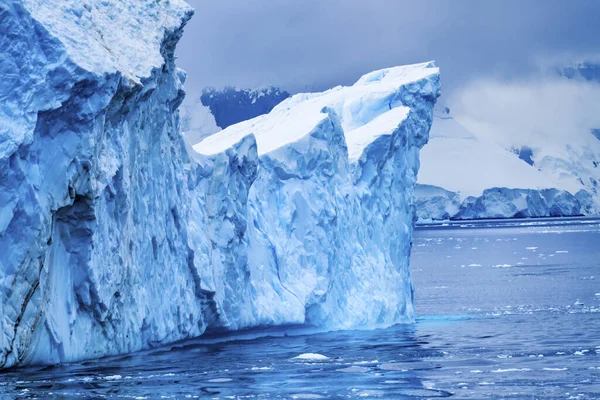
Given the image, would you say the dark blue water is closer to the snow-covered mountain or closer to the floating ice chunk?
the floating ice chunk

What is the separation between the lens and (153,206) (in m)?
17.4

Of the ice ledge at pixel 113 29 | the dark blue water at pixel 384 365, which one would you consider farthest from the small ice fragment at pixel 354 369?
the ice ledge at pixel 113 29

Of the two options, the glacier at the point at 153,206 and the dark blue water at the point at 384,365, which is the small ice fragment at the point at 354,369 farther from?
the glacier at the point at 153,206

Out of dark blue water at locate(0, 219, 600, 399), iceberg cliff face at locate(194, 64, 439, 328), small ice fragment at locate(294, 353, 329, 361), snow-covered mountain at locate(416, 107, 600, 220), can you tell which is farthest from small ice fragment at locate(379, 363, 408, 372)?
snow-covered mountain at locate(416, 107, 600, 220)

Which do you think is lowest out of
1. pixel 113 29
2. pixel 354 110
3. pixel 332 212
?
pixel 332 212

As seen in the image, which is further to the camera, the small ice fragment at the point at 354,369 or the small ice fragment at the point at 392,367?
the small ice fragment at the point at 392,367

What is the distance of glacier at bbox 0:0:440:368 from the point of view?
13461 mm

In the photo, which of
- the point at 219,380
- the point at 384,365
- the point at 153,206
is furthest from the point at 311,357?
the point at 153,206

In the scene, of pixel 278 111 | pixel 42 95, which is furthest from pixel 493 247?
pixel 42 95

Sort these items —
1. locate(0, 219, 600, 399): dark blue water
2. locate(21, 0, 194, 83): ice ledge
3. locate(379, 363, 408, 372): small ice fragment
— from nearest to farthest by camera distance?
locate(0, 219, 600, 399): dark blue water, locate(21, 0, 194, 83): ice ledge, locate(379, 363, 408, 372): small ice fragment

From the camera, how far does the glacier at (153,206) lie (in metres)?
13.5

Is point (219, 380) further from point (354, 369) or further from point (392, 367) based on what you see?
point (392, 367)

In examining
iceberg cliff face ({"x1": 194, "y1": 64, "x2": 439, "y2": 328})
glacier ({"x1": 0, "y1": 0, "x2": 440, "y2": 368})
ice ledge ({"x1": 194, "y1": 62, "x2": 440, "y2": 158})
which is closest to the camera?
glacier ({"x1": 0, "y1": 0, "x2": 440, "y2": 368})

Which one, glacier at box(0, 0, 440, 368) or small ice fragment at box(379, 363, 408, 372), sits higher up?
glacier at box(0, 0, 440, 368)
